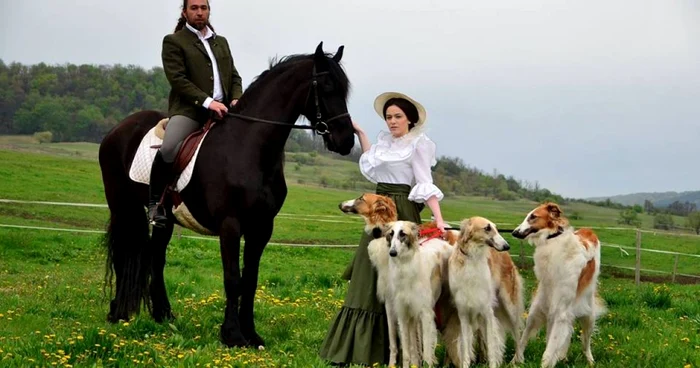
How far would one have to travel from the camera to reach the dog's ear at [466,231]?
6.90 metres

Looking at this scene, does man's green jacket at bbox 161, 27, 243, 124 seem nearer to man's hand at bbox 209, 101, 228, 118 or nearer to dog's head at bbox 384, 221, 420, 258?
man's hand at bbox 209, 101, 228, 118

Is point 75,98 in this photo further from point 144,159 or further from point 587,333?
point 587,333

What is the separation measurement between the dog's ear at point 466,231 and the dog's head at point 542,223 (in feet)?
1.82

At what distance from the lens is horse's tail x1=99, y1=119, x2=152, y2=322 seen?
9.37 m

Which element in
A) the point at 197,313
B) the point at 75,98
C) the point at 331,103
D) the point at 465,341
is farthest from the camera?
the point at 75,98

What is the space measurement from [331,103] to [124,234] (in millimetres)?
Answer: 3554

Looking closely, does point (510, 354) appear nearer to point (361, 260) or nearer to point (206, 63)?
point (361, 260)

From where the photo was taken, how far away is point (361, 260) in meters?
7.70

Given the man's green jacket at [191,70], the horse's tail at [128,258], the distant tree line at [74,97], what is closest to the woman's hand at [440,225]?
the man's green jacket at [191,70]

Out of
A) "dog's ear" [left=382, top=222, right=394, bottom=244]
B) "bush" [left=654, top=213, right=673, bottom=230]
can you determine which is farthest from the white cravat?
"bush" [left=654, top=213, right=673, bottom=230]

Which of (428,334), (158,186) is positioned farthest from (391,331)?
(158,186)

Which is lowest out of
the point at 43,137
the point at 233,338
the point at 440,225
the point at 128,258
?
the point at 233,338

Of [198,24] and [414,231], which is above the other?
[198,24]

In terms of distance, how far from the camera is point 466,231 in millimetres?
6926
